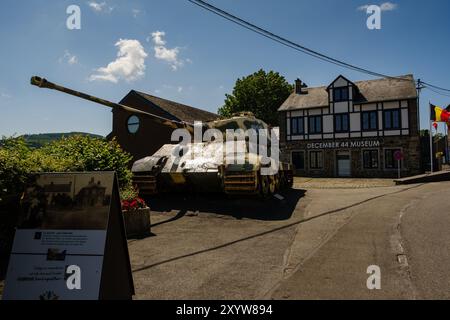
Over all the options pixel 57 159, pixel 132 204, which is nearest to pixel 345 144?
pixel 132 204

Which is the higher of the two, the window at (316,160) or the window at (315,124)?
the window at (315,124)

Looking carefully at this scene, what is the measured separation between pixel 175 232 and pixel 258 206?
3925 mm

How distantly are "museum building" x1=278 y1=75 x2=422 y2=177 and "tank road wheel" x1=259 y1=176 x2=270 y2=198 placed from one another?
15405 millimetres

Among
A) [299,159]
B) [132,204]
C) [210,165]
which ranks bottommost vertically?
[132,204]

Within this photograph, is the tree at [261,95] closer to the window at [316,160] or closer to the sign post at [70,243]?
the window at [316,160]

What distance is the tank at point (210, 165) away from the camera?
1064cm

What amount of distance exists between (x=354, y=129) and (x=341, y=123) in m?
1.15

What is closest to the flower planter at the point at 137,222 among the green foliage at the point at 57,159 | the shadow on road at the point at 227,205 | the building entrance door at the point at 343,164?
the green foliage at the point at 57,159

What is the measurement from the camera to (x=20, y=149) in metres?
6.56

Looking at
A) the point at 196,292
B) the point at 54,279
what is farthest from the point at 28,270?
the point at 196,292

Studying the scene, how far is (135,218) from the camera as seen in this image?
7785 mm

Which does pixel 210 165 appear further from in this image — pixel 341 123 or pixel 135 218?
pixel 341 123

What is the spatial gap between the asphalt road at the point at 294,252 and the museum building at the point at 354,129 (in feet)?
53.0

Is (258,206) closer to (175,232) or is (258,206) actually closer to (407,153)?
(175,232)
